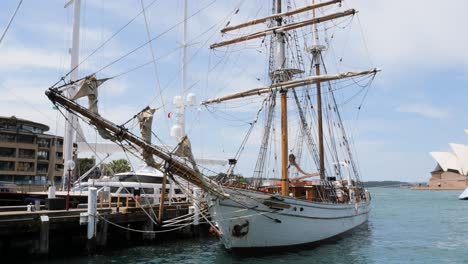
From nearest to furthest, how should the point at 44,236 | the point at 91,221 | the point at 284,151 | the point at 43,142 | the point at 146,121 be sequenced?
1. the point at 146,121
2. the point at 44,236
3. the point at 91,221
4. the point at 284,151
5. the point at 43,142

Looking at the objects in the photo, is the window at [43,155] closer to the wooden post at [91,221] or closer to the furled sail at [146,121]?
the wooden post at [91,221]

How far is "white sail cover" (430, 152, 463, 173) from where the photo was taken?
159 m

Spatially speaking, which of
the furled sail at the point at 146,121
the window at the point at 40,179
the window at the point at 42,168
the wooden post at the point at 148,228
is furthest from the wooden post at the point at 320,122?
the window at the point at 42,168

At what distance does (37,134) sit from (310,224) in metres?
61.6

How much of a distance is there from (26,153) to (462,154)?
450ft

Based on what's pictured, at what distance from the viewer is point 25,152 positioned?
229 feet

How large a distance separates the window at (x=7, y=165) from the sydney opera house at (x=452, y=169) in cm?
13816

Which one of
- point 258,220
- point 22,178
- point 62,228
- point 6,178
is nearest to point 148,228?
point 62,228

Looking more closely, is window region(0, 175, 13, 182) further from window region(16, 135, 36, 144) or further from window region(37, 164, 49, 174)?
window region(16, 135, 36, 144)

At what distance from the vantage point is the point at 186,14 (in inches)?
1239

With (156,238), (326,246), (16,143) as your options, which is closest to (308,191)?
(326,246)

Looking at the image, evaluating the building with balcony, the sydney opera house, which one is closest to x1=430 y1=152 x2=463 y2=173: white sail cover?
the sydney opera house

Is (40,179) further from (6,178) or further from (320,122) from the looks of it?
(320,122)

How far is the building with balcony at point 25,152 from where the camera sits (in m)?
67.1
